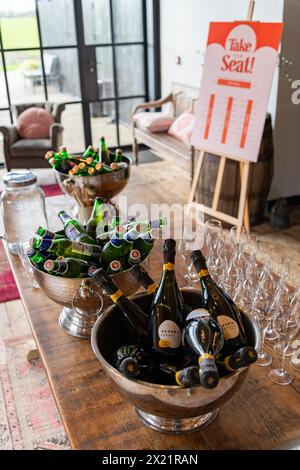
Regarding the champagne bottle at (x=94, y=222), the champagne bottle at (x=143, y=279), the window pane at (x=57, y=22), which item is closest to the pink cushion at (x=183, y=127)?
the window pane at (x=57, y=22)

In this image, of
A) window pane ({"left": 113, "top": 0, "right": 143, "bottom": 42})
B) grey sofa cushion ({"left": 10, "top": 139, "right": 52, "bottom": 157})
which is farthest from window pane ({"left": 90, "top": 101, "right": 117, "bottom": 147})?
grey sofa cushion ({"left": 10, "top": 139, "right": 52, "bottom": 157})

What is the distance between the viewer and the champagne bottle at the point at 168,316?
0.96 meters

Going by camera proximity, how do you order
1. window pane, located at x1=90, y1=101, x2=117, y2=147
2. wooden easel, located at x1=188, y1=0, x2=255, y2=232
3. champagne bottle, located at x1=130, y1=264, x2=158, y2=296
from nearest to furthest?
champagne bottle, located at x1=130, y1=264, x2=158, y2=296 < wooden easel, located at x1=188, y1=0, x2=255, y2=232 < window pane, located at x1=90, y1=101, x2=117, y2=147

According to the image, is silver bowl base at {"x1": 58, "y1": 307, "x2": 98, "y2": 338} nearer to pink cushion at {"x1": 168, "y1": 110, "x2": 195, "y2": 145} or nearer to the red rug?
the red rug

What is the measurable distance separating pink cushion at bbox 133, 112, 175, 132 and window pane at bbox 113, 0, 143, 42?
3.78ft

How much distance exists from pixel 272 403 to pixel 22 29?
5033 millimetres

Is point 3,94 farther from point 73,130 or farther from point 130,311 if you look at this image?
point 130,311

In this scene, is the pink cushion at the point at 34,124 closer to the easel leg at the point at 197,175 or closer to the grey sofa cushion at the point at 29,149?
the grey sofa cushion at the point at 29,149

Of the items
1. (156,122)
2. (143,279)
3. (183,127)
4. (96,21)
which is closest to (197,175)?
(183,127)

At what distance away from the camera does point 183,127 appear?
4.55m

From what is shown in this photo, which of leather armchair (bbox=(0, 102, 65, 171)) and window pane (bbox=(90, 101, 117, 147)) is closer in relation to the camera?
leather armchair (bbox=(0, 102, 65, 171))

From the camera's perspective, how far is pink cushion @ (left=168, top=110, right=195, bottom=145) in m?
4.43
